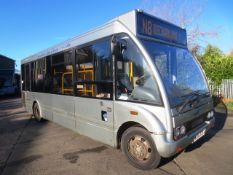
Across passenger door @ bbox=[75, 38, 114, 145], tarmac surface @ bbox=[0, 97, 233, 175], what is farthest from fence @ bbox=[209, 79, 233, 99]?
passenger door @ bbox=[75, 38, 114, 145]

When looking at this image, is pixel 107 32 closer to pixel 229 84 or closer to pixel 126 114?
pixel 126 114

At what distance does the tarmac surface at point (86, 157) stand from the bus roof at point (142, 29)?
2412 millimetres

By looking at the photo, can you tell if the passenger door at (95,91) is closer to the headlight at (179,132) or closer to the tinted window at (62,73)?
the tinted window at (62,73)

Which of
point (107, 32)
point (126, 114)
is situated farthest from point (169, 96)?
point (107, 32)

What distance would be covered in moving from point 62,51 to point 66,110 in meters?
1.66

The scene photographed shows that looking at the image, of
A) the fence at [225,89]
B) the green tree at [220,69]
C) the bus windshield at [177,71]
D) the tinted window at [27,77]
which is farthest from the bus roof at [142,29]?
the green tree at [220,69]

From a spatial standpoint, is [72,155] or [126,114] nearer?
[126,114]

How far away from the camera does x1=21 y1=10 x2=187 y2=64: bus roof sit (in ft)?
14.7

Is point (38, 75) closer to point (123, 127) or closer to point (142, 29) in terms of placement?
point (123, 127)

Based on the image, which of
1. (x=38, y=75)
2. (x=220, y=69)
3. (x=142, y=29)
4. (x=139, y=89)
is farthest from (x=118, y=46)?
(x=220, y=69)

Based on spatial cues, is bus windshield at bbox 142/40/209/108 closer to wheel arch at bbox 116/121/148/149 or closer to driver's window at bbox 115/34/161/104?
driver's window at bbox 115/34/161/104

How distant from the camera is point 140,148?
4477 mm

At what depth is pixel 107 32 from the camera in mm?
5098

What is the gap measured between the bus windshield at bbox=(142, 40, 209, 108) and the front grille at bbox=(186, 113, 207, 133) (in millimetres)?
489
